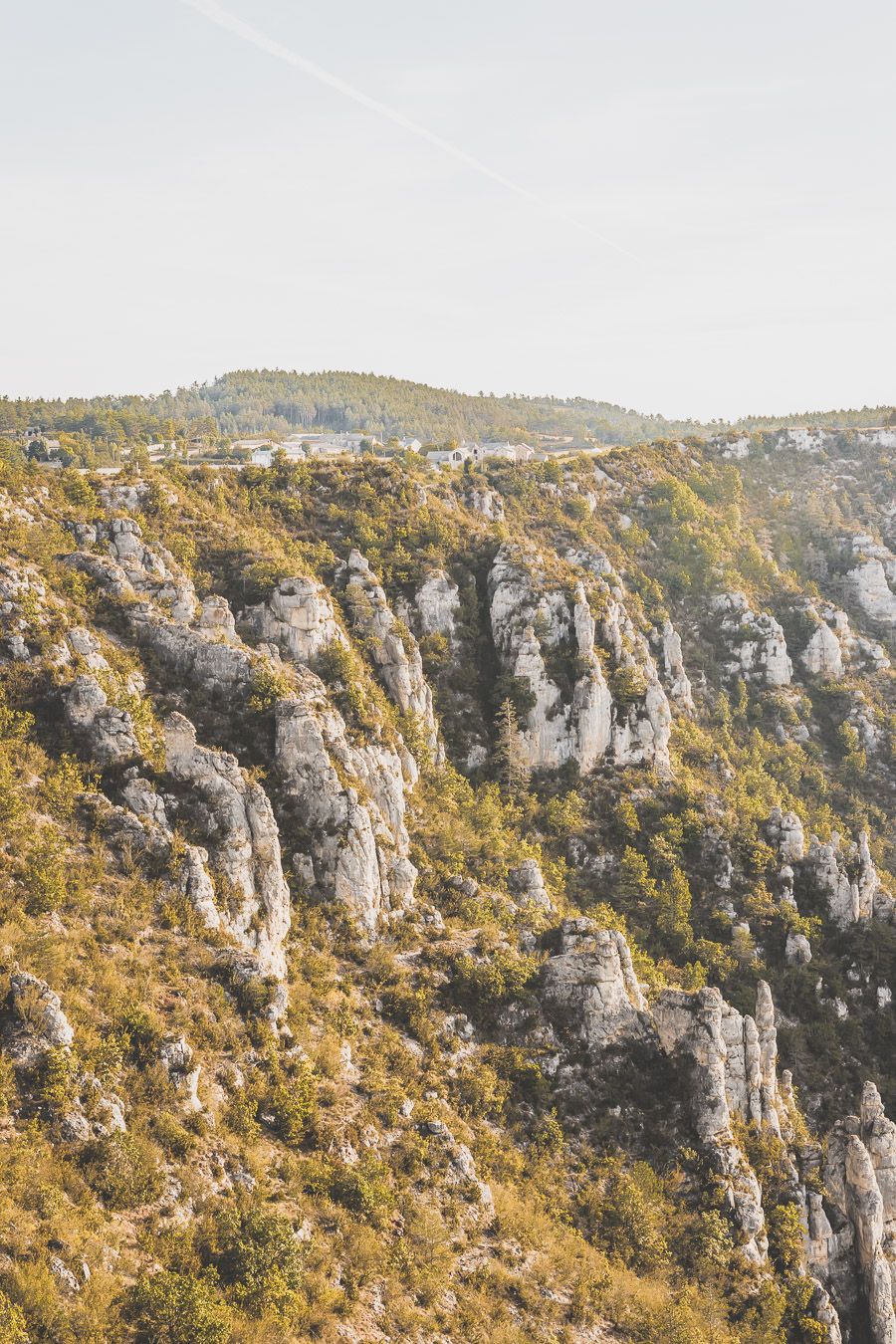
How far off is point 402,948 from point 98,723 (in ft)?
69.2

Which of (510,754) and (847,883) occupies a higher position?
(510,754)

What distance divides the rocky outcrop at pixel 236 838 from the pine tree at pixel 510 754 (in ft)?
107

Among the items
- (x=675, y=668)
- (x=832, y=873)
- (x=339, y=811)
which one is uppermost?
(x=675, y=668)

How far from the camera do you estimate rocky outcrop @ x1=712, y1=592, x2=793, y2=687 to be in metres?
104

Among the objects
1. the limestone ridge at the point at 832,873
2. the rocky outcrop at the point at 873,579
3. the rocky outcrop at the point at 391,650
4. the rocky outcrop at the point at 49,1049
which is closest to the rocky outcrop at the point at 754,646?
the rocky outcrop at the point at 873,579

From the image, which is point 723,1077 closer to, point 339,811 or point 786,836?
point 339,811

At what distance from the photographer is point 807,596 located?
115m

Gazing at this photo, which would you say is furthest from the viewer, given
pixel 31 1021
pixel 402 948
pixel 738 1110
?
pixel 402 948

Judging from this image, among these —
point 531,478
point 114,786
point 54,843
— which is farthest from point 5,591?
point 531,478

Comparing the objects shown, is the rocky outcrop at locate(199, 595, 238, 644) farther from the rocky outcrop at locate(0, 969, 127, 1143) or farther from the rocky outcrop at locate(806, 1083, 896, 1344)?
the rocky outcrop at locate(806, 1083, 896, 1344)

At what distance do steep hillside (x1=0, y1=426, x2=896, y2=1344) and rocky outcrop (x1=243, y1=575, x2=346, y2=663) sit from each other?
24 centimetres

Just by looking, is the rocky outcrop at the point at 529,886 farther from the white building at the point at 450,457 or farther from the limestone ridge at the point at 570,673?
the white building at the point at 450,457

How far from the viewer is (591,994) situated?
48188 millimetres

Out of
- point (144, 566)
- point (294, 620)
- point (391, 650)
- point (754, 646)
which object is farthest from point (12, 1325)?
point (754, 646)
